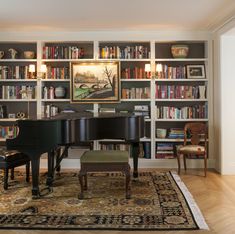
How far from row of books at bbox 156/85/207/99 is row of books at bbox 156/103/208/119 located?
0.62 ft

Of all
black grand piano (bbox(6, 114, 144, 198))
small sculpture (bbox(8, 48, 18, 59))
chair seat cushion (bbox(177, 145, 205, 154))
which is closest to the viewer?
black grand piano (bbox(6, 114, 144, 198))

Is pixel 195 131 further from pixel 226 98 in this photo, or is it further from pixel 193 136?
pixel 226 98

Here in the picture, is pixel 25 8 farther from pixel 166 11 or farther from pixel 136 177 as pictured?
pixel 136 177

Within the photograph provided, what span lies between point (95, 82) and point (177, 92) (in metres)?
1.41

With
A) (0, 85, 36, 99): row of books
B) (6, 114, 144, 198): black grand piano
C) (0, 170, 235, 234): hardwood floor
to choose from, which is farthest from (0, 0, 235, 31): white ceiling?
(0, 170, 235, 234): hardwood floor

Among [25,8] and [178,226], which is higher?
[25,8]

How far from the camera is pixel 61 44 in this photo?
5500 millimetres

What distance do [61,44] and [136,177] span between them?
8.91 feet

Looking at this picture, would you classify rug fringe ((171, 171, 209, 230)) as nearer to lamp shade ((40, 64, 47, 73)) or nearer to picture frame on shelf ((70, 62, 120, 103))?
picture frame on shelf ((70, 62, 120, 103))

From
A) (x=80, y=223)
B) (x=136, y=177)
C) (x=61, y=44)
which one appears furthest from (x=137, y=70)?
(x=80, y=223)

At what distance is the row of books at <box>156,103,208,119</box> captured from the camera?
17.3 feet

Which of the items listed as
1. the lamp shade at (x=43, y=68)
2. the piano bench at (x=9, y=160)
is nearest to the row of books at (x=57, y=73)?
the lamp shade at (x=43, y=68)

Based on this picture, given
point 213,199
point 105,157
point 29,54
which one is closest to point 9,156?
point 105,157

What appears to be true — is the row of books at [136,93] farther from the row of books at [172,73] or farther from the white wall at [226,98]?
the white wall at [226,98]
